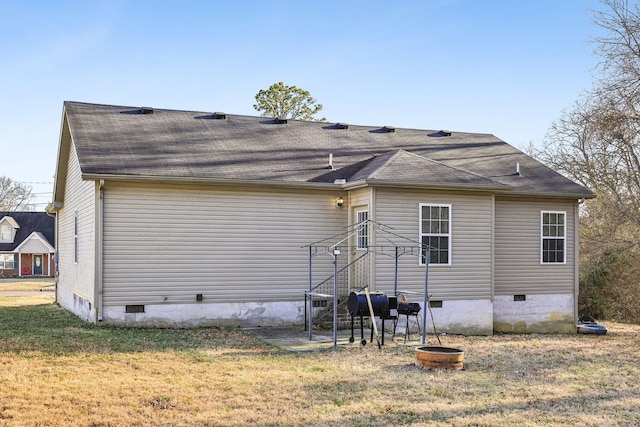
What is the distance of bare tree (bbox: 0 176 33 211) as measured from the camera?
2496 inches

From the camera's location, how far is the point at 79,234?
16.6 meters

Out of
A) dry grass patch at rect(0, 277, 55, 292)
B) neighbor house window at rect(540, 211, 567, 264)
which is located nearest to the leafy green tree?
dry grass patch at rect(0, 277, 55, 292)

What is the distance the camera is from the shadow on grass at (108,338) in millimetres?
11039

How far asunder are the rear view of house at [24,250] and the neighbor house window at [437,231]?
37566 mm

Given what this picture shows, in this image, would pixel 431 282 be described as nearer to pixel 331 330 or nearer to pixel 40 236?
pixel 331 330

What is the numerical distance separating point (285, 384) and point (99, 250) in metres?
6.66

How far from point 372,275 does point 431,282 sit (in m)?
1.60

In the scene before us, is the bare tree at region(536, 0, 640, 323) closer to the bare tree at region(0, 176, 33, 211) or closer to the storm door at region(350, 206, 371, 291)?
the storm door at region(350, 206, 371, 291)

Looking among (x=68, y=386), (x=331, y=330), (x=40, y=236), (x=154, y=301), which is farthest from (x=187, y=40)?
(x=40, y=236)

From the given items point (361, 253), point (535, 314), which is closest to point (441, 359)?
point (361, 253)

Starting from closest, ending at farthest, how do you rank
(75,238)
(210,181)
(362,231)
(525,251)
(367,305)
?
1. (367,305)
2. (210,181)
3. (362,231)
4. (525,251)
5. (75,238)

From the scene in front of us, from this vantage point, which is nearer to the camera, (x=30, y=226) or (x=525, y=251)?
(x=525, y=251)

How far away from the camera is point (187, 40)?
60.8 ft

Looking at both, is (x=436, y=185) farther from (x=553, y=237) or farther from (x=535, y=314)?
(x=535, y=314)
